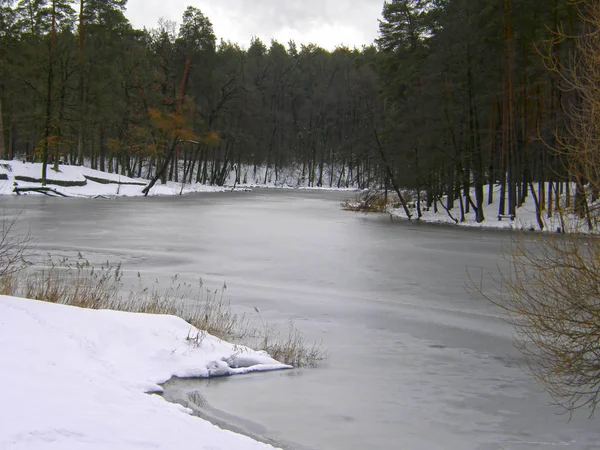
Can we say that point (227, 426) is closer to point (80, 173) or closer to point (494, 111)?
point (494, 111)

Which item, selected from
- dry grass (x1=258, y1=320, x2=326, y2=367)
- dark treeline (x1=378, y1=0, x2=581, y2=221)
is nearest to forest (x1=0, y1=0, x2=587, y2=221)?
dark treeline (x1=378, y1=0, x2=581, y2=221)

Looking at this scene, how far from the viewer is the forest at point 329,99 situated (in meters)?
33.1

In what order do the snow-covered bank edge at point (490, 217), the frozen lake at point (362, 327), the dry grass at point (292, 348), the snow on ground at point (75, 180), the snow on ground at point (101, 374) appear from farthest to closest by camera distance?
the snow on ground at point (75, 180), the snow-covered bank edge at point (490, 217), the dry grass at point (292, 348), the frozen lake at point (362, 327), the snow on ground at point (101, 374)

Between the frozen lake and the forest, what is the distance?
3206mm

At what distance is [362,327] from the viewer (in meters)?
12.9

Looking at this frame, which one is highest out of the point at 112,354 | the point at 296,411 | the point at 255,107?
the point at 255,107

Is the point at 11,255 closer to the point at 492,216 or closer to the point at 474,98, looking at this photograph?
the point at 474,98

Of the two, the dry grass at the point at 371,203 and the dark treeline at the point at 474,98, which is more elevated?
the dark treeline at the point at 474,98

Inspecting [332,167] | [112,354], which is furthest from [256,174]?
[112,354]

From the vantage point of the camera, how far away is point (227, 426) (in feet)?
23.2

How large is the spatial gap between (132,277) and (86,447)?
1253 cm

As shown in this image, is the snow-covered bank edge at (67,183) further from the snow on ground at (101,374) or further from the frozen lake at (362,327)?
the snow on ground at (101,374)

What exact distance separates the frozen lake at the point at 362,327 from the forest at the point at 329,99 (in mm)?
3206

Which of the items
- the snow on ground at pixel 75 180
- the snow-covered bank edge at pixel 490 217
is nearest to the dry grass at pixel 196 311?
the snow-covered bank edge at pixel 490 217
